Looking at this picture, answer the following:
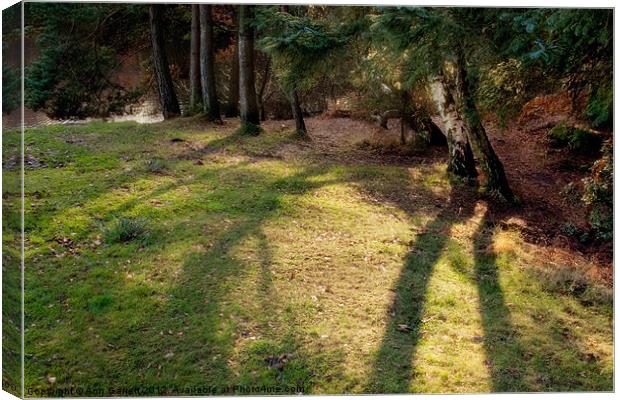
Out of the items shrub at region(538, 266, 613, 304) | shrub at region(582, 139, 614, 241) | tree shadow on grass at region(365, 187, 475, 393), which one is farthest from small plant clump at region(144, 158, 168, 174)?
shrub at region(582, 139, 614, 241)

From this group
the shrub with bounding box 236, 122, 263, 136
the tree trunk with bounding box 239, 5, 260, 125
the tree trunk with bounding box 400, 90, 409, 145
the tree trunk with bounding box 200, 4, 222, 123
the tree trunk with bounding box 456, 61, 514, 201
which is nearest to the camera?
the tree trunk with bounding box 456, 61, 514, 201

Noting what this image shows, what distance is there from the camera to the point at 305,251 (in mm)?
5578

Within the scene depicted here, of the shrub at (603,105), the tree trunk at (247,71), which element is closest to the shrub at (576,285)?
the shrub at (603,105)

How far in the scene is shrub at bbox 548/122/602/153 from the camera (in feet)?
20.9

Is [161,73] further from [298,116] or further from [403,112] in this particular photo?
[403,112]

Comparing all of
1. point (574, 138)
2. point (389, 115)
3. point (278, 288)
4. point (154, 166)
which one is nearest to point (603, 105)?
point (574, 138)

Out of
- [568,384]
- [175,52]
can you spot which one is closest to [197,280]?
[568,384]

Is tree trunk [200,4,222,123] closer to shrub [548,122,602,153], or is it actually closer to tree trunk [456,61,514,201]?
tree trunk [456,61,514,201]

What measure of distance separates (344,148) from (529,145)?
2832mm

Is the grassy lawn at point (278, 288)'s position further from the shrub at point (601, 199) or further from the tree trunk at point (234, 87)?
the tree trunk at point (234, 87)

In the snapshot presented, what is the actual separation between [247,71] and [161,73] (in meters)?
1.94

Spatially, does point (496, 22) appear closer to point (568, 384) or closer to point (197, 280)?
point (568, 384)

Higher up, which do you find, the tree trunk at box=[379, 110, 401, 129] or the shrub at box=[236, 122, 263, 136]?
the tree trunk at box=[379, 110, 401, 129]

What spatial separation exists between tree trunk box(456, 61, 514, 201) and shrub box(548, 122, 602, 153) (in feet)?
2.88
